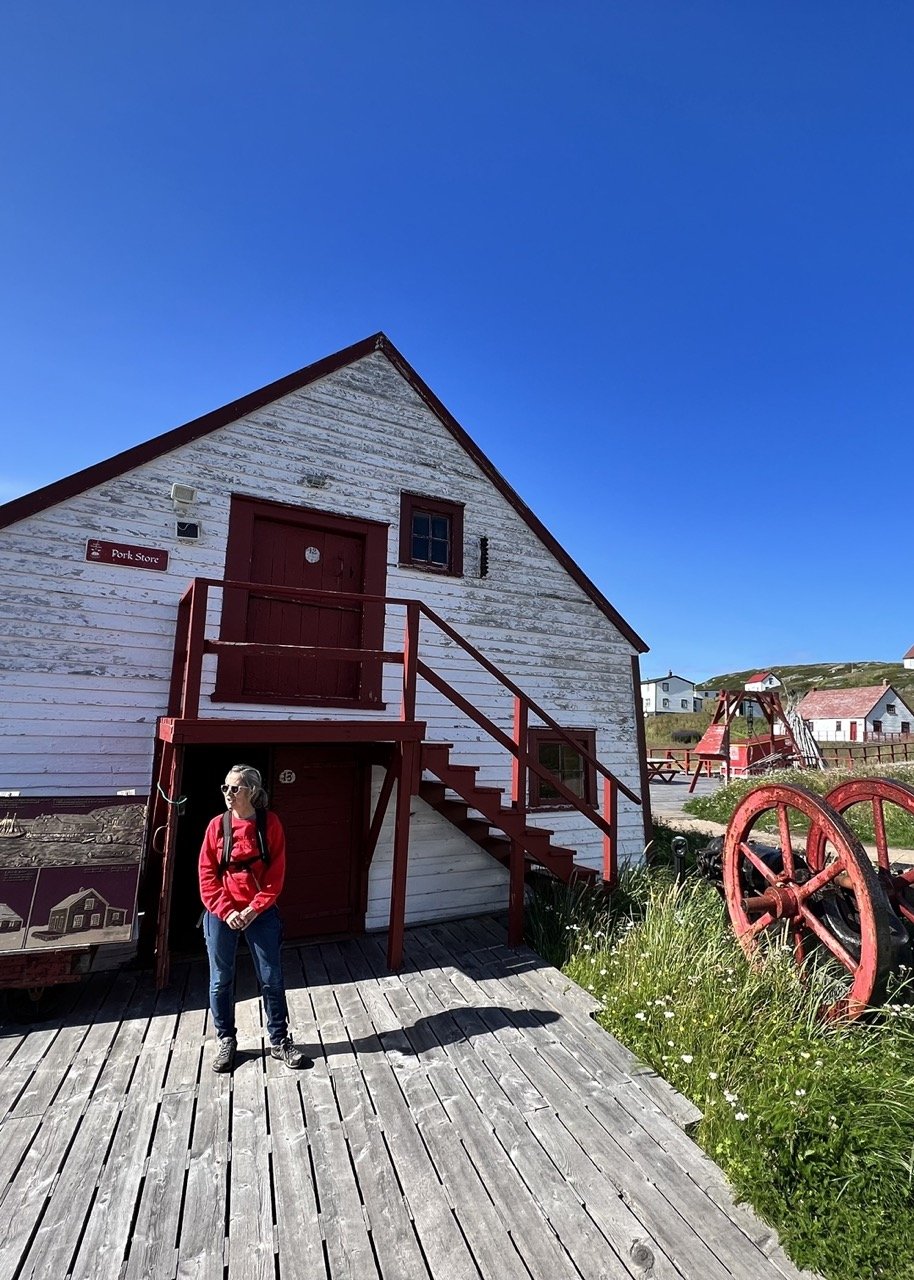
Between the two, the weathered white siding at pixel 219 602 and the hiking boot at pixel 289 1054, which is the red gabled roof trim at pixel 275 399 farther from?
the hiking boot at pixel 289 1054

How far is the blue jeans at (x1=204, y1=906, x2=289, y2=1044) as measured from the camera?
14.0ft

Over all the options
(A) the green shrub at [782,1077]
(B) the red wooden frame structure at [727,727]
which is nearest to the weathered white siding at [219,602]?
(A) the green shrub at [782,1077]

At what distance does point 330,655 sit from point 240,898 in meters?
2.31

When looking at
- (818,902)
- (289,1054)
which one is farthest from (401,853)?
(818,902)

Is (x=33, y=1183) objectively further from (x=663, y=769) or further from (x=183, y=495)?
(x=663, y=769)

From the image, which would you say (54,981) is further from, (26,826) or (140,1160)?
(140,1160)

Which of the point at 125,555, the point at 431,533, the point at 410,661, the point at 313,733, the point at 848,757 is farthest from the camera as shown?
the point at 848,757

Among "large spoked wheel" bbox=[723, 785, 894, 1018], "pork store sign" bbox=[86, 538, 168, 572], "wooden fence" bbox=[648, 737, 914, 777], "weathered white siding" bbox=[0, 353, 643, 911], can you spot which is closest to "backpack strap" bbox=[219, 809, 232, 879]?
"weathered white siding" bbox=[0, 353, 643, 911]

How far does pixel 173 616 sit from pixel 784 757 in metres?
28.2

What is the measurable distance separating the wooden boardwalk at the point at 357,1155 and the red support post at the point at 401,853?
76 centimetres

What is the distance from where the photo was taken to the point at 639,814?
9.34 metres

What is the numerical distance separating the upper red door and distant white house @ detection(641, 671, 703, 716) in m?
85.9

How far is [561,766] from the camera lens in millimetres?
9453

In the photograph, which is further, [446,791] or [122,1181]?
[446,791]
